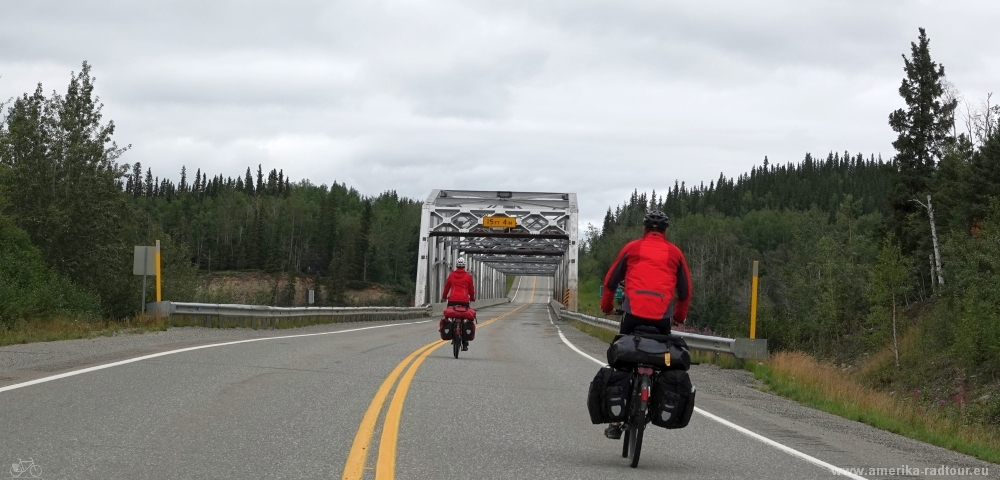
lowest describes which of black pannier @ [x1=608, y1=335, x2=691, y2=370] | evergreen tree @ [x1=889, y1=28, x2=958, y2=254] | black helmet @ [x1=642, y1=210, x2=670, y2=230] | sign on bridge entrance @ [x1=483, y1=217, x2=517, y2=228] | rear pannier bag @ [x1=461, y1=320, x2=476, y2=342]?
rear pannier bag @ [x1=461, y1=320, x2=476, y2=342]

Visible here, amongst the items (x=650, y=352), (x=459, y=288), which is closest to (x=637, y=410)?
(x=650, y=352)

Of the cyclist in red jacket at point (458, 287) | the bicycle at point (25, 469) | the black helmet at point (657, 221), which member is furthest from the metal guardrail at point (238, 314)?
the black helmet at point (657, 221)

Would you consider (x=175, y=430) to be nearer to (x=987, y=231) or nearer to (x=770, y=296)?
(x=987, y=231)

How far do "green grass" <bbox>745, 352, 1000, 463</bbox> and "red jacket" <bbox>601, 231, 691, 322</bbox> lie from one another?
153 inches

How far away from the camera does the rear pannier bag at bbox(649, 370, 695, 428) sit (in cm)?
659

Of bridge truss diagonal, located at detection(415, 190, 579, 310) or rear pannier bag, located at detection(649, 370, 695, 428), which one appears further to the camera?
bridge truss diagonal, located at detection(415, 190, 579, 310)

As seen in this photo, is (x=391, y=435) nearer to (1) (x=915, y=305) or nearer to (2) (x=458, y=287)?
(2) (x=458, y=287)

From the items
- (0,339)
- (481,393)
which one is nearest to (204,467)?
(481,393)

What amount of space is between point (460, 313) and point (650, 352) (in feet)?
36.5

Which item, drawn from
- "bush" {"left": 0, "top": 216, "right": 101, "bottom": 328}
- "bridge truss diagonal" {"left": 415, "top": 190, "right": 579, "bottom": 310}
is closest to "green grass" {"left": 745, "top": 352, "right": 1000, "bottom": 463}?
"bush" {"left": 0, "top": 216, "right": 101, "bottom": 328}

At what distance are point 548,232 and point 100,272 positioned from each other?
1162 inches

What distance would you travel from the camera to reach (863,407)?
12188 mm

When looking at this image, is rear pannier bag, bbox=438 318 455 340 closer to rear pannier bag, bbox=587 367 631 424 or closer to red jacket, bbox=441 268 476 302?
red jacket, bbox=441 268 476 302

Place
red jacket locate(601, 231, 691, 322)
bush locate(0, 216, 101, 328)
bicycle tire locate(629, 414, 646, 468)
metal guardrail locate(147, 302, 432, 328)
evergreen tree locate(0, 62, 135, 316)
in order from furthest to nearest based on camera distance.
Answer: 1. evergreen tree locate(0, 62, 135, 316)
2. bush locate(0, 216, 101, 328)
3. metal guardrail locate(147, 302, 432, 328)
4. red jacket locate(601, 231, 691, 322)
5. bicycle tire locate(629, 414, 646, 468)
